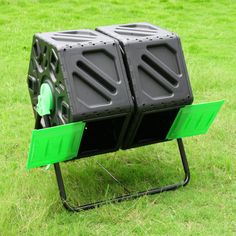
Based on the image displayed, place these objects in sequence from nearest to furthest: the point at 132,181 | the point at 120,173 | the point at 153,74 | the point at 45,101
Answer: the point at 153,74 → the point at 45,101 → the point at 132,181 → the point at 120,173

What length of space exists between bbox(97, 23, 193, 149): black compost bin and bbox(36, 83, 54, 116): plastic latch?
0.52 meters

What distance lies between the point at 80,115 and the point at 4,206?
0.74 meters

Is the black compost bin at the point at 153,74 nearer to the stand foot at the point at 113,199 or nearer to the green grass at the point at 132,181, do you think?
the stand foot at the point at 113,199

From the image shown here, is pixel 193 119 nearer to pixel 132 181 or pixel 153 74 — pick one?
pixel 153 74

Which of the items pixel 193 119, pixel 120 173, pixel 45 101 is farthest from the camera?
pixel 120 173

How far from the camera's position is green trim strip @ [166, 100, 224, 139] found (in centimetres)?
392

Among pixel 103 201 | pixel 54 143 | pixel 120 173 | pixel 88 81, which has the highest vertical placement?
pixel 88 81

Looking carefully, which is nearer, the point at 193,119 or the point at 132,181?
the point at 193,119

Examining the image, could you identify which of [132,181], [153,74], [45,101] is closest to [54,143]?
[45,101]

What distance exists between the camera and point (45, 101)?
12.6ft

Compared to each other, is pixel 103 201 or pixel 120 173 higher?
pixel 103 201

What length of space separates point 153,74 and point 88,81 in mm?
425

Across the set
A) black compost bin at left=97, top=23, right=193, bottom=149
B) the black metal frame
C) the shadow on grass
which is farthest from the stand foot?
black compost bin at left=97, top=23, right=193, bottom=149

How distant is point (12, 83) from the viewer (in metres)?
6.63
